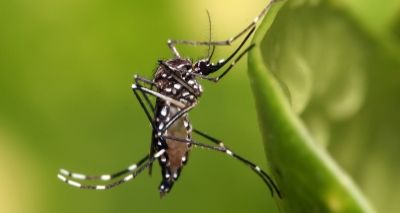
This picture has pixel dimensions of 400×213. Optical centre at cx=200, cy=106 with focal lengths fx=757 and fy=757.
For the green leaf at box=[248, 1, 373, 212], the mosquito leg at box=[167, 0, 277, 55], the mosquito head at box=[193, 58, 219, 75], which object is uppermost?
the mosquito head at box=[193, 58, 219, 75]

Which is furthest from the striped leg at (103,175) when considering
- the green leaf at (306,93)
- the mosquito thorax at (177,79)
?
the green leaf at (306,93)

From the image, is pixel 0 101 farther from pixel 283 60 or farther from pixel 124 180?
pixel 283 60

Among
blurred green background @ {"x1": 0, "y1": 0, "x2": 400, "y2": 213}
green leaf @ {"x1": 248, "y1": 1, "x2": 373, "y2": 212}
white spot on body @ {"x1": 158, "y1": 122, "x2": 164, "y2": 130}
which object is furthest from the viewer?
white spot on body @ {"x1": 158, "y1": 122, "x2": 164, "y2": 130}

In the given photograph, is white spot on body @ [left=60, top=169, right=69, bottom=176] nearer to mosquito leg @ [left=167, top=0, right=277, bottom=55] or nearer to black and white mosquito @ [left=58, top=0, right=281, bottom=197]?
black and white mosquito @ [left=58, top=0, right=281, bottom=197]

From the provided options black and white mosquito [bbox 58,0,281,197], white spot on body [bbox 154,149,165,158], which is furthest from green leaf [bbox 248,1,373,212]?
white spot on body [bbox 154,149,165,158]

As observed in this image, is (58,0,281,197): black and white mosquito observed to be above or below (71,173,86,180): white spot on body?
above

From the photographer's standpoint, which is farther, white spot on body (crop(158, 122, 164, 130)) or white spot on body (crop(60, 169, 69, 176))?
white spot on body (crop(158, 122, 164, 130))

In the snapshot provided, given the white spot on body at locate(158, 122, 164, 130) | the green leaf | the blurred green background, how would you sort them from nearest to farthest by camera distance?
the green leaf < the blurred green background < the white spot on body at locate(158, 122, 164, 130)

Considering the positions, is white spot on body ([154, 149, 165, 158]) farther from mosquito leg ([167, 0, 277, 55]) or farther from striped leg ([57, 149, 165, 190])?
mosquito leg ([167, 0, 277, 55])
